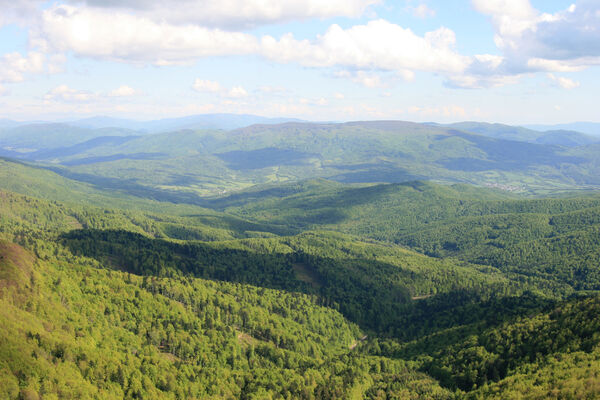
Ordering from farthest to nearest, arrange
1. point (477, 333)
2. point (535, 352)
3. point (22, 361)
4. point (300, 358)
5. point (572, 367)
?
point (477, 333)
point (300, 358)
point (535, 352)
point (572, 367)
point (22, 361)

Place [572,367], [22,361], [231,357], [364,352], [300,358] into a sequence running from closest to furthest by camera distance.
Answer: [22,361] → [572,367] → [231,357] → [300,358] → [364,352]

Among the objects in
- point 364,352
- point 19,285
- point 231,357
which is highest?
point 19,285

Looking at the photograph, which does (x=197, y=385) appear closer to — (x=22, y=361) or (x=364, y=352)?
(x=22, y=361)

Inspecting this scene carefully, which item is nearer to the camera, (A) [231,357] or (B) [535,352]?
(B) [535,352]

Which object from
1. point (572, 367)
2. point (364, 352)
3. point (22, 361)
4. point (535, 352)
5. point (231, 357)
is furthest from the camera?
point (364, 352)

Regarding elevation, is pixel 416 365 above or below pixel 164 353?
below

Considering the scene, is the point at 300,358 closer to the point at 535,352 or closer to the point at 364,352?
the point at 364,352

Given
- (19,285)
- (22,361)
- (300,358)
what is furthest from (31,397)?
(300,358)

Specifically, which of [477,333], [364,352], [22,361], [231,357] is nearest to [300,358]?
[231,357]

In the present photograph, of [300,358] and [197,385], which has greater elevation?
[197,385]
